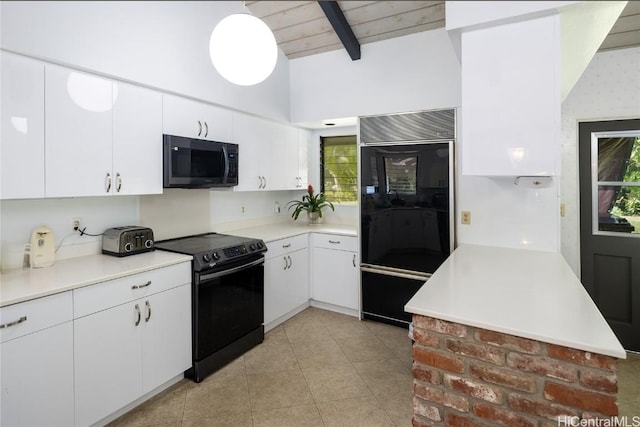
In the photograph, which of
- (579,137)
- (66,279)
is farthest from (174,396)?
(579,137)

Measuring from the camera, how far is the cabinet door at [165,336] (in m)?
1.85

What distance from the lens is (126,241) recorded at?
2033mm

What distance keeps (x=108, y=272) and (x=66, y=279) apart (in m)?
0.17

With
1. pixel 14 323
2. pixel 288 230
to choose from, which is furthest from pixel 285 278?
pixel 14 323

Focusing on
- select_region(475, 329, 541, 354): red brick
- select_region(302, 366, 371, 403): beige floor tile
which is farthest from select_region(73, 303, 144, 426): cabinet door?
select_region(475, 329, 541, 354): red brick

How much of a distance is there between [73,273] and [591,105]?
3.40m

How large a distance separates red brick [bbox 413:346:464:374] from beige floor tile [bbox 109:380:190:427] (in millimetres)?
1344

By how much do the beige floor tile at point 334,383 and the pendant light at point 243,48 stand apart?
70.5 inches

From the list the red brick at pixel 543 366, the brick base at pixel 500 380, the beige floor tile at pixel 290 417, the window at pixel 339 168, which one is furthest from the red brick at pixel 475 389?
the window at pixel 339 168

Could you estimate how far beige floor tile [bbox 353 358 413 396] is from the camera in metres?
2.05

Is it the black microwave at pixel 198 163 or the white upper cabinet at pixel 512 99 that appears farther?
the black microwave at pixel 198 163

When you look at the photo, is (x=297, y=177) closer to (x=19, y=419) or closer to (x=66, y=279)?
(x=66, y=279)

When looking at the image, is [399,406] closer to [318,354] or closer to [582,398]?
[318,354]

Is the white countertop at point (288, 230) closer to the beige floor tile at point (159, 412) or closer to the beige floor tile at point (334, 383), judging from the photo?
the beige floor tile at point (334, 383)
